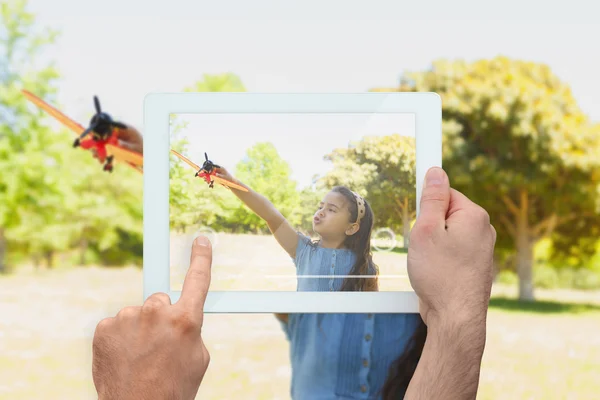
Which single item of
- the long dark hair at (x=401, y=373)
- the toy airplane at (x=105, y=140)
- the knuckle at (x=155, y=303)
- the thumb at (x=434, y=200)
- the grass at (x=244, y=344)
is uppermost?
the toy airplane at (x=105, y=140)

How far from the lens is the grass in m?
4.41

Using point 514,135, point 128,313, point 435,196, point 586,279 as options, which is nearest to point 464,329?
point 435,196

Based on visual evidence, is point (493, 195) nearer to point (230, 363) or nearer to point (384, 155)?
point (230, 363)

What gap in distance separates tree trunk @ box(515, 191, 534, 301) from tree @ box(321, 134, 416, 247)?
671 cm

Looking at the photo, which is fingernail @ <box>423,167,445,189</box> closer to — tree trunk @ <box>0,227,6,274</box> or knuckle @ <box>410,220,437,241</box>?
knuckle @ <box>410,220,437,241</box>

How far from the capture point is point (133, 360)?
1.84 ft

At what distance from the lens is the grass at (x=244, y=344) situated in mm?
4414

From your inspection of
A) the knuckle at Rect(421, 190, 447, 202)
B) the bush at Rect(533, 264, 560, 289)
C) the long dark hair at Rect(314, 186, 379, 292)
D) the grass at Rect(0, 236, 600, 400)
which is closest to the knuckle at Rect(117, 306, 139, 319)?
the long dark hair at Rect(314, 186, 379, 292)

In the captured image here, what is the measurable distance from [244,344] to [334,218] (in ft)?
15.2

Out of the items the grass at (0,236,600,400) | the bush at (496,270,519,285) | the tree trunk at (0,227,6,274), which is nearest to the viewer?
the grass at (0,236,600,400)

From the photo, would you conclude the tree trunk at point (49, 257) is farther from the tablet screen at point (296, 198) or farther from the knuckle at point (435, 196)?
the knuckle at point (435, 196)

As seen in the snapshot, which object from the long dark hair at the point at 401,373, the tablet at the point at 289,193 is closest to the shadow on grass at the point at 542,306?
the long dark hair at the point at 401,373

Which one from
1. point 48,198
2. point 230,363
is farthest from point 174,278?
point 48,198

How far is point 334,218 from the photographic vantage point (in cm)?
70
